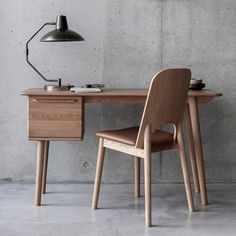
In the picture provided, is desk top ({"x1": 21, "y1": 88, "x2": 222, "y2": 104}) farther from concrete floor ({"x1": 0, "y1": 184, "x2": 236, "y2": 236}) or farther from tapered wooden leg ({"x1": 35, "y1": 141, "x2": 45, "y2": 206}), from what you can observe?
concrete floor ({"x1": 0, "y1": 184, "x2": 236, "y2": 236})

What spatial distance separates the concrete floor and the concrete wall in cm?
24

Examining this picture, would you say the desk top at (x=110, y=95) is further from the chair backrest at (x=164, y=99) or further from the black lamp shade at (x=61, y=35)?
the black lamp shade at (x=61, y=35)

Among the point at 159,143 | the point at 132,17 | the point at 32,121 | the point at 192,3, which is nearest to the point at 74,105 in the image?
the point at 32,121

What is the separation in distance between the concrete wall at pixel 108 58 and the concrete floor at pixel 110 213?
0.24 meters

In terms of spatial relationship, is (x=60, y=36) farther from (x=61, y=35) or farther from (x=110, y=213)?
(x=110, y=213)

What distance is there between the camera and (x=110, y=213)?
3.16 metres

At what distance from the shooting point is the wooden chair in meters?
2.88

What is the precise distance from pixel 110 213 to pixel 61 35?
49.1 inches

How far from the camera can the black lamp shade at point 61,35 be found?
11.2 feet

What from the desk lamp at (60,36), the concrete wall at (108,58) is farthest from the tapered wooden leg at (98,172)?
the concrete wall at (108,58)

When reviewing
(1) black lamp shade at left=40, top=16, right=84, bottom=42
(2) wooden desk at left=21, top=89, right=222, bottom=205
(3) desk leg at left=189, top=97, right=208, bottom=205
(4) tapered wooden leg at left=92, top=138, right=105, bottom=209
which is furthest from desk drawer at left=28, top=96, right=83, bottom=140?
(3) desk leg at left=189, top=97, right=208, bottom=205

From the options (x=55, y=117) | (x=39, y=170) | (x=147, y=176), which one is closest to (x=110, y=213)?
(x=147, y=176)

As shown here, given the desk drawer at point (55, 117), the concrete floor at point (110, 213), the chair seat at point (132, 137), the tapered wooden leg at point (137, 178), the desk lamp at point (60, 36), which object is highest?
the desk lamp at point (60, 36)

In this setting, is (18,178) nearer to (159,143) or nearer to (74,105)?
(74,105)
